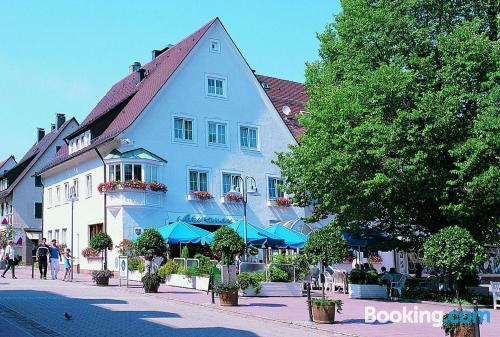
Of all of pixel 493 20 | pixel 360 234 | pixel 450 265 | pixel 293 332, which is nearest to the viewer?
pixel 293 332

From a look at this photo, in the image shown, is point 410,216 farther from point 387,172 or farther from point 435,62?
point 435,62

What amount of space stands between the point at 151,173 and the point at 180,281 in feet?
32.0

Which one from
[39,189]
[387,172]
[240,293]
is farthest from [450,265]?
[39,189]

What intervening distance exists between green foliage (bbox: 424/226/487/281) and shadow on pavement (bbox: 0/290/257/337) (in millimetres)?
8174

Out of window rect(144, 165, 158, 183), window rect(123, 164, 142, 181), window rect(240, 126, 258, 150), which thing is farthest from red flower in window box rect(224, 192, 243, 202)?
window rect(123, 164, 142, 181)

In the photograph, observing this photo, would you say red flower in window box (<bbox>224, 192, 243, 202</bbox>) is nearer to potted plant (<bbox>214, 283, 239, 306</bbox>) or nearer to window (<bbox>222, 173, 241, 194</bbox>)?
window (<bbox>222, 173, 241, 194</bbox>)

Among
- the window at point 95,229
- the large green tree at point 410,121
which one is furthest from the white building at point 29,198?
the large green tree at point 410,121

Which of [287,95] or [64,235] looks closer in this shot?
[64,235]

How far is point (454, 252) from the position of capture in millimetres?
20203

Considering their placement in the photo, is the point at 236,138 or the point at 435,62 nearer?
the point at 435,62

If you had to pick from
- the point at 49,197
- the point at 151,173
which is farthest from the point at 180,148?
the point at 49,197

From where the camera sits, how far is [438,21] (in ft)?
82.7

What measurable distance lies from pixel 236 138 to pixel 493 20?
19.2 meters

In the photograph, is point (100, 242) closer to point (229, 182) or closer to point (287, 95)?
point (229, 182)
